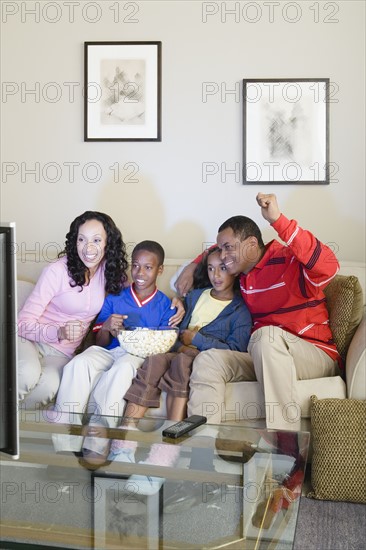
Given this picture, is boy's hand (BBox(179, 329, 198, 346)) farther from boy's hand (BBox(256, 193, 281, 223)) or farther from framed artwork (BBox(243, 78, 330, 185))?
framed artwork (BBox(243, 78, 330, 185))

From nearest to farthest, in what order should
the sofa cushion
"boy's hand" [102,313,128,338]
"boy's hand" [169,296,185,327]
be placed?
the sofa cushion → "boy's hand" [102,313,128,338] → "boy's hand" [169,296,185,327]

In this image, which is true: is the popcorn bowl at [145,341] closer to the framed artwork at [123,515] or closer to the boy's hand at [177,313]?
the boy's hand at [177,313]

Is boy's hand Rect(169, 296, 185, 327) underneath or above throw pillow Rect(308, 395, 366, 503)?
above

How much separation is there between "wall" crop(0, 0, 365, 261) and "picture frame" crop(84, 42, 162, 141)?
4cm

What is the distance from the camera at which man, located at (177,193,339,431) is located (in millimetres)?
2689

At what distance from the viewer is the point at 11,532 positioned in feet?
5.15

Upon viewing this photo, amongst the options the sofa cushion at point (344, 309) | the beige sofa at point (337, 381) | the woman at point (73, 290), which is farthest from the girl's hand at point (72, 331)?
the sofa cushion at point (344, 309)

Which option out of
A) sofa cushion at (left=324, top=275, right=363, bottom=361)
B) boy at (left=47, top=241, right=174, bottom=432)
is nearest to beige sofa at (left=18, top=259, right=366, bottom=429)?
sofa cushion at (left=324, top=275, right=363, bottom=361)

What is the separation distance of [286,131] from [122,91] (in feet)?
2.71

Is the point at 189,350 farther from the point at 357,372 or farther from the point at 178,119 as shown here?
the point at 178,119

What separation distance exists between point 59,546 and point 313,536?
111 cm

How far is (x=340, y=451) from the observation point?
8.55 ft

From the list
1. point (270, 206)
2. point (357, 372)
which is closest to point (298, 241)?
point (270, 206)

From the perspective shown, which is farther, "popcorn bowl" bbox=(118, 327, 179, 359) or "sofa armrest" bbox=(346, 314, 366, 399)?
"popcorn bowl" bbox=(118, 327, 179, 359)
